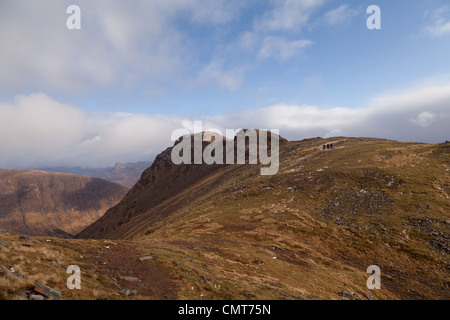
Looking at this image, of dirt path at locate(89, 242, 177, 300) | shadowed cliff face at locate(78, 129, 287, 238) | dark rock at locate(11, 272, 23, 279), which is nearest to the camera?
dark rock at locate(11, 272, 23, 279)

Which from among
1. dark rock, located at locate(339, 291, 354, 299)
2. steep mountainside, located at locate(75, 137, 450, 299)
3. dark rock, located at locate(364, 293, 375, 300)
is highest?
steep mountainside, located at locate(75, 137, 450, 299)

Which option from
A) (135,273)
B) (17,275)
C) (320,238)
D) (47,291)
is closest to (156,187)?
(320,238)

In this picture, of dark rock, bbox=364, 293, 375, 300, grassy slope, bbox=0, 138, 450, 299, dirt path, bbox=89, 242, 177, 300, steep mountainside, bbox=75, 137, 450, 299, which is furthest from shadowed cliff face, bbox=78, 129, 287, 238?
dirt path, bbox=89, 242, 177, 300

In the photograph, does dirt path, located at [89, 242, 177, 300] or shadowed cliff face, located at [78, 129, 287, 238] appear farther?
shadowed cliff face, located at [78, 129, 287, 238]

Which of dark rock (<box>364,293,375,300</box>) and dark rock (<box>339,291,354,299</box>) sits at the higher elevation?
dark rock (<box>339,291,354,299</box>)

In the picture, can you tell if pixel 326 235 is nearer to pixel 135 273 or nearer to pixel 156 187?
pixel 135 273

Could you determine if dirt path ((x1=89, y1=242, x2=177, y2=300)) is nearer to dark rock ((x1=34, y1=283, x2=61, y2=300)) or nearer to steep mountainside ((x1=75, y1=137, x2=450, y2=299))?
steep mountainside ((x1=75, y1=137, x2=450, y2=299))

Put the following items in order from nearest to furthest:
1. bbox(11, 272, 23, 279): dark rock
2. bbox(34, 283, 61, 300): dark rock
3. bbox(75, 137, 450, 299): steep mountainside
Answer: bbox(34, 283, 61, 300): dark rock, bbox(11, 272, 23, 279): dark rock, bbox(75, 137, 450, 299): steep mountainside
